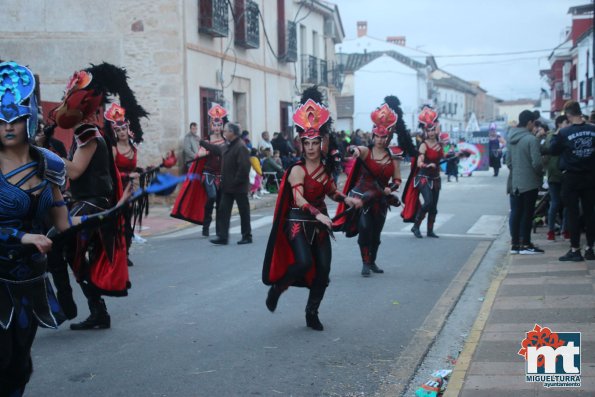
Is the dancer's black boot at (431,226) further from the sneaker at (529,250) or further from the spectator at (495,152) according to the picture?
the spectator at (495,152)

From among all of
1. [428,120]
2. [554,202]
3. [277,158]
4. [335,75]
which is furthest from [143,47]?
[335,75]

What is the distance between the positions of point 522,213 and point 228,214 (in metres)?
4.60

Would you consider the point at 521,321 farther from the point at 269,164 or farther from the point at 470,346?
the point at 269,164

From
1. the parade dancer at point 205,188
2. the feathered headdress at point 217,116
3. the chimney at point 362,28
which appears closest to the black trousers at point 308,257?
the parade dancer at point 205,188

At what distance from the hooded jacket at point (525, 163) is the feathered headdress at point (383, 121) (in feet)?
6.47

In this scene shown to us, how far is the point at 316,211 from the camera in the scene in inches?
266

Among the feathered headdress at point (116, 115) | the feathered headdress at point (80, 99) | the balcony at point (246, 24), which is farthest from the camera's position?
the balcony at point (246, 24)

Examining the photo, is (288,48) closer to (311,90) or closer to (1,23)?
(1,23)

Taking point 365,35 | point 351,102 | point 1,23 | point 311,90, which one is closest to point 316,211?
point 311,90

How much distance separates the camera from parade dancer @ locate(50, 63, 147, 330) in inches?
263

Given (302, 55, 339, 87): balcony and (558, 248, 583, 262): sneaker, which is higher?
(302, 55, 339, 87): balcony

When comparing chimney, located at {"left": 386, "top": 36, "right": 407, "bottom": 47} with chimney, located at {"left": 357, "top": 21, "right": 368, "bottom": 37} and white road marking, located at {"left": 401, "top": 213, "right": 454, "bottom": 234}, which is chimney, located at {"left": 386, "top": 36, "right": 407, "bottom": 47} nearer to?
chimney, located at {"left": 357, "top": 21, "right": 368, "bottom": 37}

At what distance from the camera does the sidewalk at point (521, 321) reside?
17.0 ft

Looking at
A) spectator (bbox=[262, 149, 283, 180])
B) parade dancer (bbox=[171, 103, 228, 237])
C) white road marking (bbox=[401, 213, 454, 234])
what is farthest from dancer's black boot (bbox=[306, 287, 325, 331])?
spectator (bbox=[262, 149, 283, 180])
